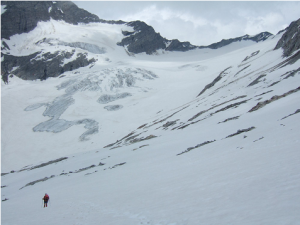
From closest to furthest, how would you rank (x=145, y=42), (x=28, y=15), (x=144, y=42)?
(x=28, y=15), (x=144, y=42), (x=145, y=42)

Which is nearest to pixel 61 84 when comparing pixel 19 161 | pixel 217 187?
pixel 19 161

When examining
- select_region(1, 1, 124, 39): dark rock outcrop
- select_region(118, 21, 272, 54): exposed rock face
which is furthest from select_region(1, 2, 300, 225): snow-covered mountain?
select_region(118, 21, 272, 54): exposed rock face

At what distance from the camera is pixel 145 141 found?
2633 centimetres

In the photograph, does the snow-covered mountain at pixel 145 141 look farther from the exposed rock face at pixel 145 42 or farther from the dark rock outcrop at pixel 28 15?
the exposed rock face at pixel 145 42

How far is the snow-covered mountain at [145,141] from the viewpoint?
7.11 metres

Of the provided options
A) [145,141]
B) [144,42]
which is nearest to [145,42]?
[144,42]

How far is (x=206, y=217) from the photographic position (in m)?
5.80

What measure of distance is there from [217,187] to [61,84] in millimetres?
88896

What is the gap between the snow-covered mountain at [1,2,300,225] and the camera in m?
7.11

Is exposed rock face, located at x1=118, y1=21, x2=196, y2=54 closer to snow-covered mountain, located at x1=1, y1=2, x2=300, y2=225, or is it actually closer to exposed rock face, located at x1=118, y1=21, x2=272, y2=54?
exposed rock face, located at x1=118, y1=21, x2=272, y2=54

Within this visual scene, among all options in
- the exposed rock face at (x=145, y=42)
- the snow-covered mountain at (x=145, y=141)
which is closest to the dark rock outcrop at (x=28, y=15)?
the snow-covered mountain at (x=145, y=141)

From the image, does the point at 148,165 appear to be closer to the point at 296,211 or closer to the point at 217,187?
the point at 217,187

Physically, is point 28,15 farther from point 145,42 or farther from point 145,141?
point 145,141

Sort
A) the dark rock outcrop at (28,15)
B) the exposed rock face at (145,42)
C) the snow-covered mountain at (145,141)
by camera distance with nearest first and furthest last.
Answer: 1. the snow-covered mountain at (145,141)
2. the dark rock outcrop at (28,15)
3. the exposed rock face at (145,42)
